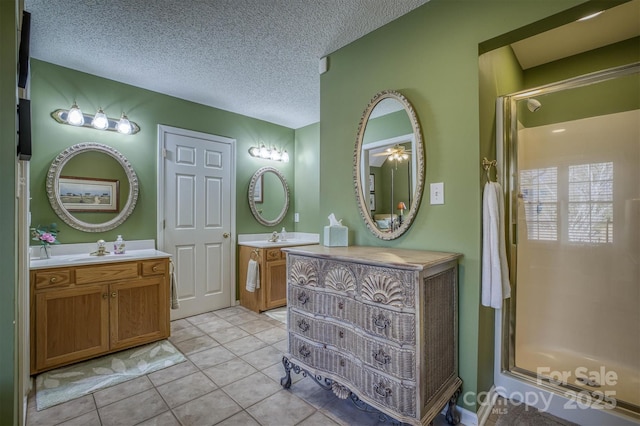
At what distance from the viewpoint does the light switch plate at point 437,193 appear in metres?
1.84

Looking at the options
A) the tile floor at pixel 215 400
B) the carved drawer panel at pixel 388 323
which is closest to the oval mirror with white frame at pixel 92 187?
the tile floor at pixel 215 400

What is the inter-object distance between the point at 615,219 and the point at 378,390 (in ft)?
6.50

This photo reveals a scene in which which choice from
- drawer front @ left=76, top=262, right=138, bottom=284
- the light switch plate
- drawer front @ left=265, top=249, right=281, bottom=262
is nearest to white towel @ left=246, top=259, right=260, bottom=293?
drawer front @ left=265, top=249, right=281, bottom=262

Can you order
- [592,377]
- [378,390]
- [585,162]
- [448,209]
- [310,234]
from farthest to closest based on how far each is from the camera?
[310,234]
[585,162]
[592,377]
[448,209]
[378,390]

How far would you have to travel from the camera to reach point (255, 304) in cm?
364

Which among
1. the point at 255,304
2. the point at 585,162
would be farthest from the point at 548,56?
the point at 255,304

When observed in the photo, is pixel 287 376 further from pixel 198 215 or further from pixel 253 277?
pixel 198 215

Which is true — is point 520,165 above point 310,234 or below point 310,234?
above

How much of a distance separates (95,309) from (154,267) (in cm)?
53

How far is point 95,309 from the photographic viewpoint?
243 cm

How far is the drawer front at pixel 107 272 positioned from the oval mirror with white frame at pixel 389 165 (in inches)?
81.6

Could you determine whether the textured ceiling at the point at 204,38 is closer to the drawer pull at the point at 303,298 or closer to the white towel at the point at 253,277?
the drawer pull at the point at 303,298

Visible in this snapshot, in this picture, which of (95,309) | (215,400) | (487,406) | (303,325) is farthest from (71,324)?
(487,406)

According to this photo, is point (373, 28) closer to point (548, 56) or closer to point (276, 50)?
point (276, 50)
